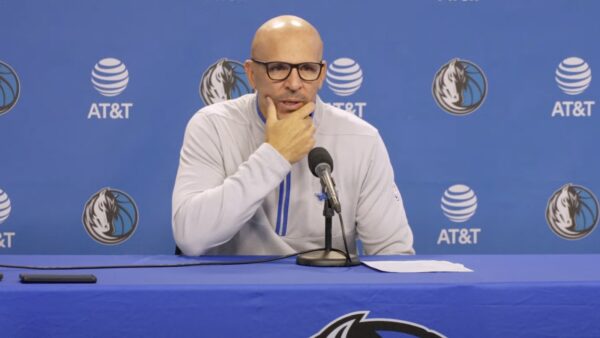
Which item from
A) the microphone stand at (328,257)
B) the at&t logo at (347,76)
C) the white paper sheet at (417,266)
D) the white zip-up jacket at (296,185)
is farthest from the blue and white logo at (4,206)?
the white paper sheet at (417,266)

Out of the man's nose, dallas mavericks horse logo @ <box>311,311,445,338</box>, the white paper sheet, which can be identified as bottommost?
dallas mavericks horse logo @ <box>311,311,445,338</box>

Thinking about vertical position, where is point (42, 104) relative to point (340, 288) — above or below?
above

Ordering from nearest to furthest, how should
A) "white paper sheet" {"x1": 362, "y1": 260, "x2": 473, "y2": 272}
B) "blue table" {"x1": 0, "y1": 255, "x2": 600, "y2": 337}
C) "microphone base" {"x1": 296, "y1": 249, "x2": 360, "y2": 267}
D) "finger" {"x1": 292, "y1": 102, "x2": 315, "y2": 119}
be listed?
"blue table" {"x1": 0, "y1": 255, "x2": 600, "y2": 337}, "white paper sheet" {"x1": 362, "y1": 260, "x2": 473, "y2": 272}, "microphone base" {"x1": 296, "y1": 249, "x2": 360, "y2": 267}, "finger" {"x1": 292, "y1": 102, "x2": 315, "y2": 119}

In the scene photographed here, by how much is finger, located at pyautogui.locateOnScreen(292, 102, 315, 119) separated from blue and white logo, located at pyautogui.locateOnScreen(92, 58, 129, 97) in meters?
1.12

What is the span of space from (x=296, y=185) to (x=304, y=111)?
0.23m

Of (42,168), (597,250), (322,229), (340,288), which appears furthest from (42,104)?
(597,250)

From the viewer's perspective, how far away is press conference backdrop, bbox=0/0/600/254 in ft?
10.3

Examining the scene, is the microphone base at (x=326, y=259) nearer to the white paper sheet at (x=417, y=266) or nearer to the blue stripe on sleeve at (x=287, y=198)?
the white paper sheet at (x=417, y=266)

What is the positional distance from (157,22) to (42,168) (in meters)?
0.73

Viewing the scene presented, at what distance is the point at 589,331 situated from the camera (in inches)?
60.2

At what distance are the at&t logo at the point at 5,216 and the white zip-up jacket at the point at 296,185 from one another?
44.6 inches

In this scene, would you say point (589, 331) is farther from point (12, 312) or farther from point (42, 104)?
point (42, 104)

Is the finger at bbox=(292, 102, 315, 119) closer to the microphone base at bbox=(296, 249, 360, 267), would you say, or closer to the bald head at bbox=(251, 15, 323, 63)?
the bald head at bbox=(251, 15, 323, 63)

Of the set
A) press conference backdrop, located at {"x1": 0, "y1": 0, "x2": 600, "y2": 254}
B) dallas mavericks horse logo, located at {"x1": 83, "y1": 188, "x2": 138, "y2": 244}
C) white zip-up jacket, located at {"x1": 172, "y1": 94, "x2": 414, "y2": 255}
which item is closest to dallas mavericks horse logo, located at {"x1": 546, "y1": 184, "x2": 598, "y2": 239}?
press conference backdrop, located at {"x1": 0, "y1": 0, "x2": 600, "y2": 254}
